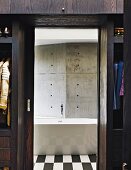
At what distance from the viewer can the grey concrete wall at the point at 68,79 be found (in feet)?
21.2

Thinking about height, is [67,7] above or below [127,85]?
above

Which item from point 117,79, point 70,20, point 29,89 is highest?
point 70,20

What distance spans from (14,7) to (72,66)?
13.4ft

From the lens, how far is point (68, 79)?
6492 millimetres

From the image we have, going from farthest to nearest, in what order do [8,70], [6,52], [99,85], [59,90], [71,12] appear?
1. [59,90]
2. [99,85]
3. [6,52]
4. [8,70]
5. [71,12]

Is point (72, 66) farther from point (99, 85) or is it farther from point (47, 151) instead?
point (99, 85)

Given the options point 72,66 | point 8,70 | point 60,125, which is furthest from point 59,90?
point 8,70

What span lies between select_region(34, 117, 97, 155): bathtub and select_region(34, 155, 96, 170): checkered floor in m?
0.13

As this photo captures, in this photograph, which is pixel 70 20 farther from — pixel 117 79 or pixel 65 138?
pixel 65 138

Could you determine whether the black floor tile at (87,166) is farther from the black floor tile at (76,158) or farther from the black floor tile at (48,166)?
the black floor tile at (48,166)

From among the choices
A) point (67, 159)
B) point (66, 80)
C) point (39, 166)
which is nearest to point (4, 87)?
point (39, 166)

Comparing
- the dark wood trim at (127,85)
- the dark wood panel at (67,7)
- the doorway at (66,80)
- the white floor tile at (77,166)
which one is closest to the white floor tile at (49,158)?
the white floor tile at (77,166)

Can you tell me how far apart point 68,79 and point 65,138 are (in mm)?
1765

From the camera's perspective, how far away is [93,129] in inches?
207
